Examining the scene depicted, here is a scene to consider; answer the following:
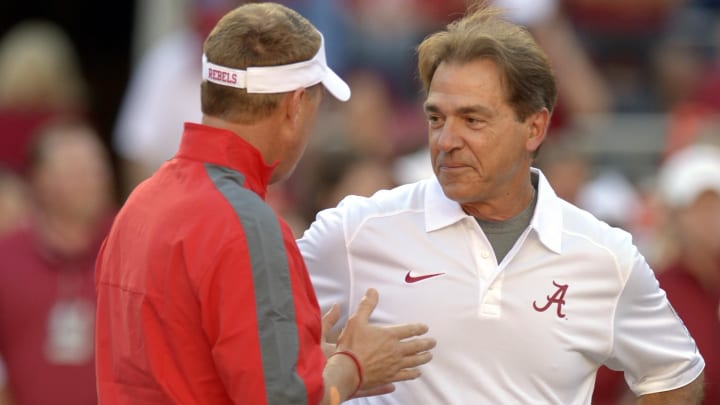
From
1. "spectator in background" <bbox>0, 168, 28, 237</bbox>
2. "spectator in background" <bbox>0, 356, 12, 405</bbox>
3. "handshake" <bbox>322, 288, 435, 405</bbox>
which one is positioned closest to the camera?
"handshake" <bbox>322, 288, 435, 405</bbox>

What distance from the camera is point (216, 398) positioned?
3.88 m

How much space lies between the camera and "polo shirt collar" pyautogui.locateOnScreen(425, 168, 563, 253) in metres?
4.56

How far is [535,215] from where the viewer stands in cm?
460

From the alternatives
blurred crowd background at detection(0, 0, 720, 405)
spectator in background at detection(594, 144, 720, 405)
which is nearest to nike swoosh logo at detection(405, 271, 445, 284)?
blurred crowd background at detection(0, 0, 720, 405)

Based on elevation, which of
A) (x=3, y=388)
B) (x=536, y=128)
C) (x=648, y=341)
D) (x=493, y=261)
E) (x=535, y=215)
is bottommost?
(x=3, y=388)

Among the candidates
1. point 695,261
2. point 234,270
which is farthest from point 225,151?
point 695,261

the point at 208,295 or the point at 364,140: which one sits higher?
the point at 208,295

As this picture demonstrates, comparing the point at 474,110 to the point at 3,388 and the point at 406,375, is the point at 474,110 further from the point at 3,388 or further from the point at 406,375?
the point at 3,388

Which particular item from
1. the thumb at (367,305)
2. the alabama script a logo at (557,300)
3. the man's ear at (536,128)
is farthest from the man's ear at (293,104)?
the alabama script a logo at (557,300)

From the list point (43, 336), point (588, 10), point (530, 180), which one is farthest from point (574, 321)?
point (588, 10)

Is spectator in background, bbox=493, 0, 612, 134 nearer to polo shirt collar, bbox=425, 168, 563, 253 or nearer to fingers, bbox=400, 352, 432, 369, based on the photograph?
polo shirt collar, bbox=425, 168, 563, 253

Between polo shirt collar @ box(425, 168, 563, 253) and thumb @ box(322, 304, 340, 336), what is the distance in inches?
16.8

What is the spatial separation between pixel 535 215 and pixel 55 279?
3.43 m

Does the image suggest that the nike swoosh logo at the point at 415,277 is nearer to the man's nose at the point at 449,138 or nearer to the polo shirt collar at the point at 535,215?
the polo shirt collar at the point at 535,215
